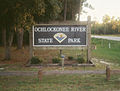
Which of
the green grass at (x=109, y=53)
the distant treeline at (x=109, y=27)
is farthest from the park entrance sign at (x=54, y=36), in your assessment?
the distant treeline at (x=109, y=27)

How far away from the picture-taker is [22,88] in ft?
19.7

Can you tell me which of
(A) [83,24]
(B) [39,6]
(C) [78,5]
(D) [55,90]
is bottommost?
(D) [55,90]

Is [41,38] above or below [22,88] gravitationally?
above

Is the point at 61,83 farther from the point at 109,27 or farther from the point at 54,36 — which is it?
the point at 109,27

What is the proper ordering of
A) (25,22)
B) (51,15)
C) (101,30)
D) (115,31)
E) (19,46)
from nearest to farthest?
(25,22)
(51,15)
(19,46)
(115,31)
(101,30)

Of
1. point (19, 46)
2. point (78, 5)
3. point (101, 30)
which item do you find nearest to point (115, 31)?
point (101, 30)

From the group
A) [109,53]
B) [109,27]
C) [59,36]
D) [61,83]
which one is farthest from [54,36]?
[109,27]

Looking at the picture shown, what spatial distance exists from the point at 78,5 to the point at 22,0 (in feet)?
61.1

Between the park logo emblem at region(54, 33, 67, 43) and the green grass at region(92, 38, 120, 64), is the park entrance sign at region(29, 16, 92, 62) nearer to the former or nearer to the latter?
the park logo emblem at region(54, 33, 67, 43)

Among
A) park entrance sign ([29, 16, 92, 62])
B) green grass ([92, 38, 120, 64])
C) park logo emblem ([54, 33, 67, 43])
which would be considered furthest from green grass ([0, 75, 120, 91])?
green grass ([92, 38, 120, 64])

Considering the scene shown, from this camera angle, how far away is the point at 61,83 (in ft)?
21.8

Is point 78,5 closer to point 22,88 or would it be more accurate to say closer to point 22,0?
point 22,0

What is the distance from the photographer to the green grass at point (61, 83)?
601 centimetres

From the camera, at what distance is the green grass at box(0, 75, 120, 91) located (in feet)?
19.7
